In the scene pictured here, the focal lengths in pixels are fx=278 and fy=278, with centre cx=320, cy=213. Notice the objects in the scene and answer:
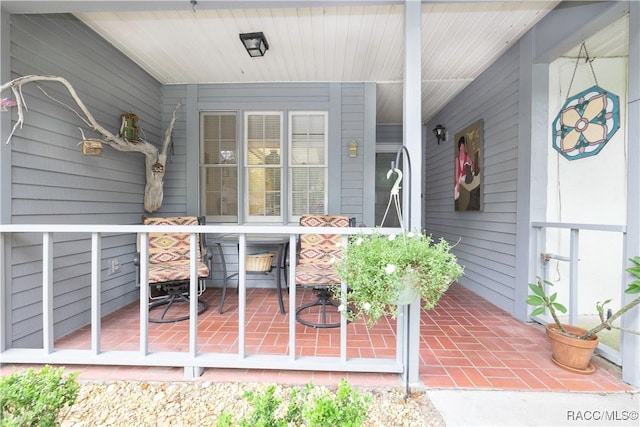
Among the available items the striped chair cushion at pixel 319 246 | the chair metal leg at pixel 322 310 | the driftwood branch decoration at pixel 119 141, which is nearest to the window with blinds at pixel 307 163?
the striped chair cushion at pixel 319 246

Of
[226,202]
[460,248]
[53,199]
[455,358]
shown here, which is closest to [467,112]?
[460,248]

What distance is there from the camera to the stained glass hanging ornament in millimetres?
2457

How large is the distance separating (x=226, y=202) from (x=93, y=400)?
261cm

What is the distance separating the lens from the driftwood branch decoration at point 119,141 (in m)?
2.01

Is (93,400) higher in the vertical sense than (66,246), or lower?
lower

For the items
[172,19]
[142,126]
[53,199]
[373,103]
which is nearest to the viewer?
[53,199]

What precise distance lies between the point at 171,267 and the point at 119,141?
1403mm

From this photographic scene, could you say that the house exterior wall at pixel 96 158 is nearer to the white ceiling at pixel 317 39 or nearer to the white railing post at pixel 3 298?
the white railing post at pixel 3 298

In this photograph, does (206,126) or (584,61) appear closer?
(584,61)

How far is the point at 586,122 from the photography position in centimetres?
257

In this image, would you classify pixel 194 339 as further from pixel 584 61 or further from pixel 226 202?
pixel 584 61

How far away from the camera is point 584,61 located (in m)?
2.66

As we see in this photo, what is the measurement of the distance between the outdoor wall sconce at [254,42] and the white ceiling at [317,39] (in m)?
0.06

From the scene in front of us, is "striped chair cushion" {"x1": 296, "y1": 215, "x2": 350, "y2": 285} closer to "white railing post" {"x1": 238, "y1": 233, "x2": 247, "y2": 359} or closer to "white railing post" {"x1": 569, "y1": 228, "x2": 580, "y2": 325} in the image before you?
"white railing post" {"x1": 238, "y1": 233, "x2": 247, "y2": 359}
